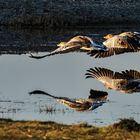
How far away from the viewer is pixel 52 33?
5009 cm

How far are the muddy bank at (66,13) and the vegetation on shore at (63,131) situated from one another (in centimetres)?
3708

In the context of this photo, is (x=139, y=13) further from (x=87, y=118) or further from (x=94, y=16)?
(x=87, y=118)

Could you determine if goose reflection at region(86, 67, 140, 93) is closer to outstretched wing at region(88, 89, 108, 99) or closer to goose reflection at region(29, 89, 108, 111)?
outstretched wing at region(88, 89, 108, 99)

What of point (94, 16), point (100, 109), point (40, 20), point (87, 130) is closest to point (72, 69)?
point (100, 109)

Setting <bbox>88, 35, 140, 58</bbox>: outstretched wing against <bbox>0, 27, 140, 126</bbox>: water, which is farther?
<bbox>88, 35, 140, 58</bbox>: outstretched wing

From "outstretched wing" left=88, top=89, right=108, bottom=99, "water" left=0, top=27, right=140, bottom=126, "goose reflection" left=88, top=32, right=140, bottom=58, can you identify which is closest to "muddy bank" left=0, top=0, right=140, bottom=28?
"water" left=0, top=27, right=140, bottom=126

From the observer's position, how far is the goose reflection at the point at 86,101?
72.4 ft

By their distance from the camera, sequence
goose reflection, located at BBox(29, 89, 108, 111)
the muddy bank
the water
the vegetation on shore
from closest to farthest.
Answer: the vegetation on shore < the water < goose reflection, located at BBox(29, 89, 108, 111) < the muddy bank

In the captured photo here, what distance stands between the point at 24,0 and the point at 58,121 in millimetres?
45365

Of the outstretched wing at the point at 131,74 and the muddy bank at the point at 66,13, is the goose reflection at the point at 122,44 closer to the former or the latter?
the outstretched wing at the point at 131,74

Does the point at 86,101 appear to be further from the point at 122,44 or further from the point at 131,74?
the point at 122,44

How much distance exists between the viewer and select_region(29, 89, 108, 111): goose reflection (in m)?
22.1

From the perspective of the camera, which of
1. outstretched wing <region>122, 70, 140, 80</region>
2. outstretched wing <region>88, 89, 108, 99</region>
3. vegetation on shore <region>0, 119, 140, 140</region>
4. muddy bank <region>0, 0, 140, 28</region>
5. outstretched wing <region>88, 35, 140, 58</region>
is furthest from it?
muddy bank <region>0, 0, 140, 28</region>

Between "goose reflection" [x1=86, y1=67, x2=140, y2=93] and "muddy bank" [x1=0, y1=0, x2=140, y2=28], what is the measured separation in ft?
82.7
